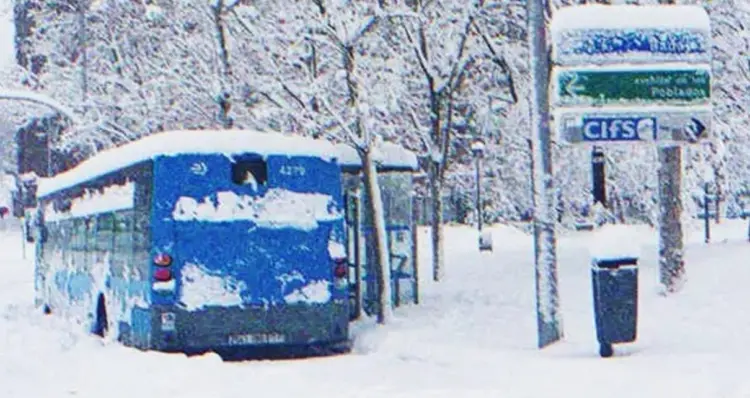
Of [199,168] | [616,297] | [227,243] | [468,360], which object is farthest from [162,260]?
[616,297]

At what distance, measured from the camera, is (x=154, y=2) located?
1186 inches

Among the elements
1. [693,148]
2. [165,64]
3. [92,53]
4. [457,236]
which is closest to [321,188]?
[693,148]

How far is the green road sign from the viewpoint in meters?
12.4

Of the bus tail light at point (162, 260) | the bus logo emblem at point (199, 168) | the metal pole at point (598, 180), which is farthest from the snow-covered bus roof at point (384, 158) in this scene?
the metal pole at point (598, 180)

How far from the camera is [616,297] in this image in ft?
37.7

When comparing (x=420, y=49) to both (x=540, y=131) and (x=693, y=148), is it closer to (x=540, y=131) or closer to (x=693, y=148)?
(x=693, y=148)

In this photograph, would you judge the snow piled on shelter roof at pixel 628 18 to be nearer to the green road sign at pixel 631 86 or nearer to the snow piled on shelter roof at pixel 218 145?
the green road sign at pixel 631 86

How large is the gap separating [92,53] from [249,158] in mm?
20932

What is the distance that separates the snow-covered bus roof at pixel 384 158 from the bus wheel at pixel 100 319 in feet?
13.3

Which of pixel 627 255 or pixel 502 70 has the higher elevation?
pixel 502 70

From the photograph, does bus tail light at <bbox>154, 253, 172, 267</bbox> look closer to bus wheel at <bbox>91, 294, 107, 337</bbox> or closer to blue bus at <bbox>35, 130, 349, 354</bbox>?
blue bus at <bbox>35, 130, 349, 354</bbox>

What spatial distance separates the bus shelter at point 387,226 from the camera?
18172mm

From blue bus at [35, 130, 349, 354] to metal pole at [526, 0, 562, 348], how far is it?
2.56 metres

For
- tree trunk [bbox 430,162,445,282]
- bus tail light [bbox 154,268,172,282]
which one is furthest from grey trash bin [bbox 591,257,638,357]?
tree trunk [bbox 430,162,445,282]
